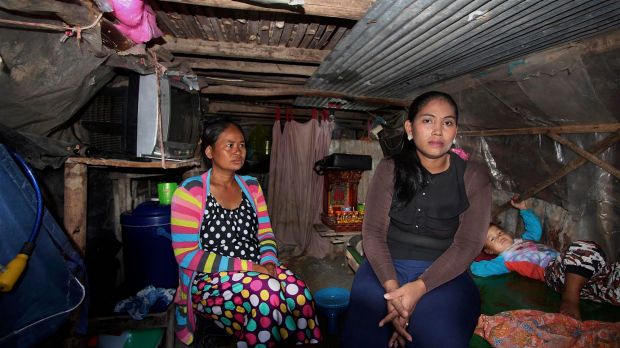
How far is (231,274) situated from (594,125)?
13.1ft

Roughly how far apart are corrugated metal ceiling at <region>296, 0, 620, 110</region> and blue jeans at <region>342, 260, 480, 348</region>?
1857mm

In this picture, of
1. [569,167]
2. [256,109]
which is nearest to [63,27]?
[256,109]

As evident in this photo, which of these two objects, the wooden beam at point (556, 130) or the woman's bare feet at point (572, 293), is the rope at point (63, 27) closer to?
the woman's bare feet at point (572, 293)

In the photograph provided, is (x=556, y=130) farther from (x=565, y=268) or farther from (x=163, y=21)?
(x=163, y=21)

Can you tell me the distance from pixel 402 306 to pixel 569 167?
3239 millimetres

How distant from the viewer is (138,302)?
294 centimetres

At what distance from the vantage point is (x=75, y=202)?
256 cm

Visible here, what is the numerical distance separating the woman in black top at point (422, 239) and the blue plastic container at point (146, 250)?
7.87 ft

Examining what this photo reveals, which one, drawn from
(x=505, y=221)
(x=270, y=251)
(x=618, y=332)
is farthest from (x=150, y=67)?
(x=505, y=221)

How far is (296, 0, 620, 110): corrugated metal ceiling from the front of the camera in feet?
6.72

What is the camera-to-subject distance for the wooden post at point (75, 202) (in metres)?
2.54

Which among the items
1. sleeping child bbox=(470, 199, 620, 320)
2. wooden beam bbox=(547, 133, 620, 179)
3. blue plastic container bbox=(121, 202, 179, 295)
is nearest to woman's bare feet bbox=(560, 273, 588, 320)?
sleeping child bbox=(470, 199, 620, 320)

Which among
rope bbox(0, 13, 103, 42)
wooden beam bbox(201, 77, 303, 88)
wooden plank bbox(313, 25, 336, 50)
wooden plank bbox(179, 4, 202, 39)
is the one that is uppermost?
wooden plank bbox(313, 25, 336, 50)

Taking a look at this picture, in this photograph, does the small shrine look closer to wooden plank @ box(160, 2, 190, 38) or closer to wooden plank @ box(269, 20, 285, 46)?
wooden plank @ box(269, 20, 285, 46)
